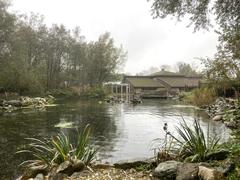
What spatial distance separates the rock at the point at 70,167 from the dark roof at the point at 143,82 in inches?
2089

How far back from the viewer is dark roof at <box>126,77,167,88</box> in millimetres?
59672

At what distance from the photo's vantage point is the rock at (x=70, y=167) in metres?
5.56

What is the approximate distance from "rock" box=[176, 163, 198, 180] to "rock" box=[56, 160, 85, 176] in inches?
78.6

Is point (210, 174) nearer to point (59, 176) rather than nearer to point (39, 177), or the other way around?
point (59, 176)

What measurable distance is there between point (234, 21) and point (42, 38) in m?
44.5

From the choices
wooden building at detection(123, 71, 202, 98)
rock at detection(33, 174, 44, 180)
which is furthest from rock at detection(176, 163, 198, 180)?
wooden building at detection(123, 71, 202, 98)

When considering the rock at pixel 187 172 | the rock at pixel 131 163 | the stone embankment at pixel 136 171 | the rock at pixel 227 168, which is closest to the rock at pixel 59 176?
the stone embankment at pixel 136 171

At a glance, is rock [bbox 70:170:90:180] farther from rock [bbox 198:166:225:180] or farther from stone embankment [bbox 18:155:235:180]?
rock [bbox 198:166:225:180]

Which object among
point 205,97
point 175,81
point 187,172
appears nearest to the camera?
point 187,172

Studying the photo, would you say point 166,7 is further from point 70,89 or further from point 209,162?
point 70,89

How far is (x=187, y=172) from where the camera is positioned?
4738 mm

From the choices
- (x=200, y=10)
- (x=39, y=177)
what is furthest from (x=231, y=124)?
(x=39, y=177)

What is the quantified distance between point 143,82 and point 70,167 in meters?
55.9

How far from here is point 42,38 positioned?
5053 centimetres
